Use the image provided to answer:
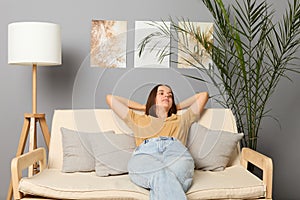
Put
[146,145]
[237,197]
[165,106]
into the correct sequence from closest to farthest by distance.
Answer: [237,197] → [146,145] → [165,106]

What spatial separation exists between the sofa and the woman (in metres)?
0.07

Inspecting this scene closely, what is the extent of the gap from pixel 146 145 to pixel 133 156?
11 centimetres

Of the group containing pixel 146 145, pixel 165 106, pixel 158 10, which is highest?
pixel 158 10

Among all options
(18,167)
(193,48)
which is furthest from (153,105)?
(18,167)

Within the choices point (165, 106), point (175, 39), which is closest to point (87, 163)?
point (165, 106)

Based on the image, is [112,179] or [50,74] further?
[50,74]

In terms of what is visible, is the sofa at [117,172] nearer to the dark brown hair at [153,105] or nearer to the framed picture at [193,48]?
the dark brown hair at [153,105]

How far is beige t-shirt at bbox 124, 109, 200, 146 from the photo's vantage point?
3324 mm

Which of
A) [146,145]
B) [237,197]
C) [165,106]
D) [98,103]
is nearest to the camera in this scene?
[237,197]

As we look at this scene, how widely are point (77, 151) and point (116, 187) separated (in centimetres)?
56

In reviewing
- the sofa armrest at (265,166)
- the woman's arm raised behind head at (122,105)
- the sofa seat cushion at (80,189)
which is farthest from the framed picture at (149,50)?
the sofa seat cushion at (80,189)

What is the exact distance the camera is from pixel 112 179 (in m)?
3.02

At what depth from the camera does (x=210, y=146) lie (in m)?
3.38

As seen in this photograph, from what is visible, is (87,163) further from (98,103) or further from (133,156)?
(98,103)
